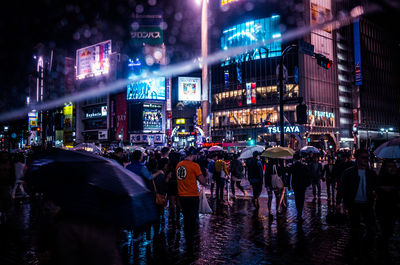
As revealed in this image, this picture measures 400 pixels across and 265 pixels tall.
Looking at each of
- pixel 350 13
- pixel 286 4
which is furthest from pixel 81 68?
pixel 350 13

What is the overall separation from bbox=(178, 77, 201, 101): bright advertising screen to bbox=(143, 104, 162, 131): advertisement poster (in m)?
14.9

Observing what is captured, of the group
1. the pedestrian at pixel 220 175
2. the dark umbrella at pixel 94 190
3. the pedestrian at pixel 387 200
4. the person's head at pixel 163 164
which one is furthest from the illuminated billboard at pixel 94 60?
the dark umbrella at pixel 94 190

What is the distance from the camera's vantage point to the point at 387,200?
5.88m

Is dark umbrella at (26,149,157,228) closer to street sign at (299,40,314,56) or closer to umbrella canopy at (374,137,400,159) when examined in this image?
umbrella canopy at (374,137,400,159)

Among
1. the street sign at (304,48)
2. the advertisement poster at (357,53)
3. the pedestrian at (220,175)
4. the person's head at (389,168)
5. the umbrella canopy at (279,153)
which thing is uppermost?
the advertisement poster at (357,53)

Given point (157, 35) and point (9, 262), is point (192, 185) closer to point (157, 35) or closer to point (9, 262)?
point (9, 262)

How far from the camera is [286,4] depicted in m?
62.4

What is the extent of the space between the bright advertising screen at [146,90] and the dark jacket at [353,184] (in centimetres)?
6113

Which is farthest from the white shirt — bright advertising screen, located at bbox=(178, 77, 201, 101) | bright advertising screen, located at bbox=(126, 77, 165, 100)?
bright advertising screen, located at bbox=(126, 77, 165, 100)

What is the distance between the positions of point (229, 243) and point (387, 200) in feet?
10.4

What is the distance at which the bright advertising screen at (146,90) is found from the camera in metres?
65.3

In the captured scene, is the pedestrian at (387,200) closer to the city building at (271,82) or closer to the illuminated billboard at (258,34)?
the city building at (271,82)

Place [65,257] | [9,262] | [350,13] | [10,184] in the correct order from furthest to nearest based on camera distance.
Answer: [350,13]
[10,184]
[9,262]
[65,257]

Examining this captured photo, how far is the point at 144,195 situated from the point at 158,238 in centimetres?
460
